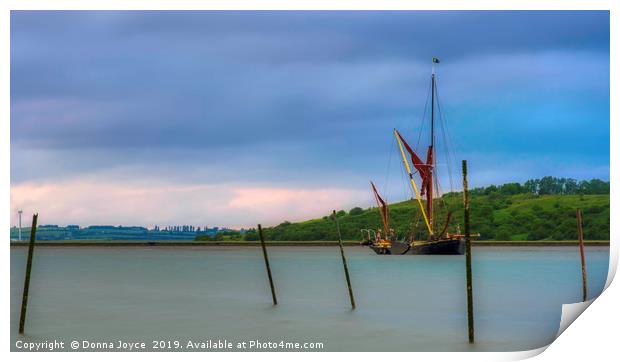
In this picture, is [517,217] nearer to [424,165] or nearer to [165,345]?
[424,165]

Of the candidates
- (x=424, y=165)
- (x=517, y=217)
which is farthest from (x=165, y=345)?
(x=517, y=217)

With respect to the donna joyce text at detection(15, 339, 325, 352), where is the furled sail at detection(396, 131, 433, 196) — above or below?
above

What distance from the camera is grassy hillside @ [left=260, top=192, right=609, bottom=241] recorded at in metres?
88.6

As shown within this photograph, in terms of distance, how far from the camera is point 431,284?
40.8 meters

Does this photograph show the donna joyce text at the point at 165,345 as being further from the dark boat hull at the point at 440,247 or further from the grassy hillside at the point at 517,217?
the grassy hillside at the point at 517,217

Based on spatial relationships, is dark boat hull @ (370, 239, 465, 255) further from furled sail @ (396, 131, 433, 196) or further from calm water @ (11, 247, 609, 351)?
calm water @ (11, 247, 609, 351)

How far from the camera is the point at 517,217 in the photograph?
96.6 meters

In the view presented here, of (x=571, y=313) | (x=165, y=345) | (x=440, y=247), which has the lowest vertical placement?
(x=165, y=345)

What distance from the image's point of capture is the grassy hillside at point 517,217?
Answer: 88.6m

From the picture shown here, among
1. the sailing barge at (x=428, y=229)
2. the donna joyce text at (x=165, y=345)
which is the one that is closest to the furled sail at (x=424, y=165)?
the sailing barge at (x=428, y=229)

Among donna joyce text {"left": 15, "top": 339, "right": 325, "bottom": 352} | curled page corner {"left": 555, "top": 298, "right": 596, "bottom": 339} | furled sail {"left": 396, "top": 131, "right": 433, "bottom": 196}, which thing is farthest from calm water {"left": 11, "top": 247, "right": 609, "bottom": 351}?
furled sail {"left": 396, "top": 131, "right": 433, "bottom": 196}

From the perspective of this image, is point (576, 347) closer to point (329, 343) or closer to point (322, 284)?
point (329, 343)
